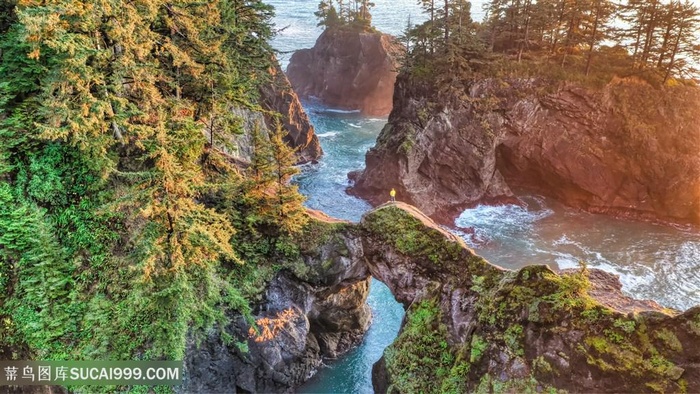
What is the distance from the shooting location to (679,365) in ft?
37.4

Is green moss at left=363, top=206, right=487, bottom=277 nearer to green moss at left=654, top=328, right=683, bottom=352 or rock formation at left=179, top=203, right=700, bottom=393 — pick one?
rock formation at left=179, top=203, right=700, bottom=393

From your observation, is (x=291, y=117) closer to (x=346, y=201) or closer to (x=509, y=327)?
(x=346, y=201)

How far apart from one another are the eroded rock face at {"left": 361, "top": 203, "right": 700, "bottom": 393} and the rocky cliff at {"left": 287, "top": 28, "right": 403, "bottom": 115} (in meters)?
57.1

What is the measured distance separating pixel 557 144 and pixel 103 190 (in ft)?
133

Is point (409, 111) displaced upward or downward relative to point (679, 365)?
upward

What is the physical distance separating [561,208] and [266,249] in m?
34.6

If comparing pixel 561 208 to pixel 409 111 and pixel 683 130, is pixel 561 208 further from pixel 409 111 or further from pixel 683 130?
→ pixel 409 111

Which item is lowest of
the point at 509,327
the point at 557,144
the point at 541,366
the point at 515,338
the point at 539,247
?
the point at 539,247

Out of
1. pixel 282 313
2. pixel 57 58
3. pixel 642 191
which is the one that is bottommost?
pixel 282 313

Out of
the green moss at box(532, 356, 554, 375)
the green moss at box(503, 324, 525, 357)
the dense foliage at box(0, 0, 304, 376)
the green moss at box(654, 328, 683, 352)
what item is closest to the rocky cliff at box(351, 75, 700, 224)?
the dense foliage at box(0, 0, 304, 376)

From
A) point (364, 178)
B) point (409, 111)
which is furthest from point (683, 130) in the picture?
point (364, 178)

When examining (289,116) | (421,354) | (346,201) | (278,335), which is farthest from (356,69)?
(421,354)

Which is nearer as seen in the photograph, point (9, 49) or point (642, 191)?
point (9, 49)

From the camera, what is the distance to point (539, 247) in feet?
120
